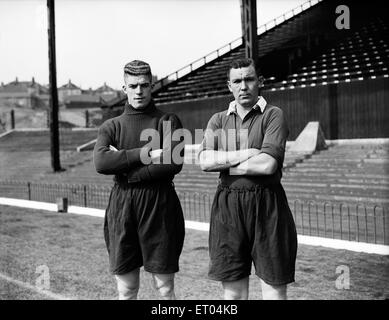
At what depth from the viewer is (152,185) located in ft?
12.1

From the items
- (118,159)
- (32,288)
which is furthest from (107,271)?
(118,159)

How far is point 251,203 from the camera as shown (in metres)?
3.38

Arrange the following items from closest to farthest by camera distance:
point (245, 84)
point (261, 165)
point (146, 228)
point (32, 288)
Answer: point (261, 165)
point (245, 84)
point (146, 228)
point (32, 288)

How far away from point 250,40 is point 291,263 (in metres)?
14.5

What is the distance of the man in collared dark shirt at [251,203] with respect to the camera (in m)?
3.34

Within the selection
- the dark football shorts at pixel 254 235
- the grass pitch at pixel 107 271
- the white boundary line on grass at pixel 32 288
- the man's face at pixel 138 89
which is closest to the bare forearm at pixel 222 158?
the dark football shorts at pixel 254 235

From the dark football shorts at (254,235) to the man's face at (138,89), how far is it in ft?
3.19

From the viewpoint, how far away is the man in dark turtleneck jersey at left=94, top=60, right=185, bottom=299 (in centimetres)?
364

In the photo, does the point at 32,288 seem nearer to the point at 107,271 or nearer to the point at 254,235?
the point at 107,271

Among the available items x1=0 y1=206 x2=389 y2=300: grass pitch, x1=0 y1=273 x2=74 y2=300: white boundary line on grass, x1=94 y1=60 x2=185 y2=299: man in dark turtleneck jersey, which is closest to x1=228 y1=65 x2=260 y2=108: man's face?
x1=94 y1=60 x2=185 y2=299: man in dark turtleneck jersey

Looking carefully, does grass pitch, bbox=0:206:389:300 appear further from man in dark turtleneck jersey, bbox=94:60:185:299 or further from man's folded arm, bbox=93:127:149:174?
man's folded arm, bbox=93:127:149:174

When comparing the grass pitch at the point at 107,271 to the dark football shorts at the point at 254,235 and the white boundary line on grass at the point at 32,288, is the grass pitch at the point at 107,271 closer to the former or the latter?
the white boundary line on grass at the point at 32,288

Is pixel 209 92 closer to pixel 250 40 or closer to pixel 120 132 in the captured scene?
pixel 250 40

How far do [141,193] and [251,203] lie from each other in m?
0.88
